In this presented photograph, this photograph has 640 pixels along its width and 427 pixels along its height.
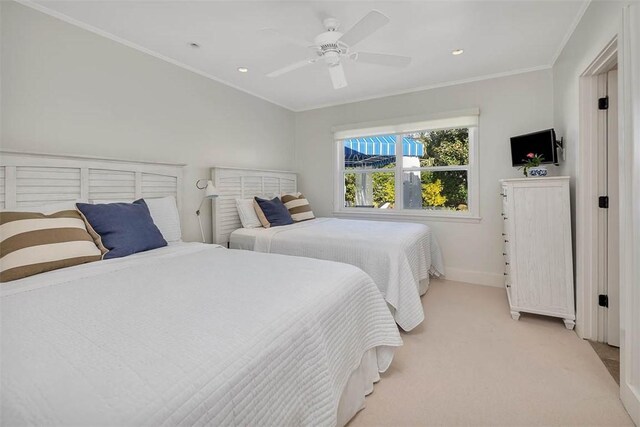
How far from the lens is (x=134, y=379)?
688 millimetres

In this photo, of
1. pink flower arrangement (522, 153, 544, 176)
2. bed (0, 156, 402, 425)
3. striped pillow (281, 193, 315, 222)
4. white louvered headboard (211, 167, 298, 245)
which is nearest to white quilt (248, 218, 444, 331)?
striped pillow (281, 193, 315, 222)

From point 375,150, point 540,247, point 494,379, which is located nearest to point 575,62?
point 540,247

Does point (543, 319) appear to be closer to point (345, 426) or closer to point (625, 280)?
point (625, 280)

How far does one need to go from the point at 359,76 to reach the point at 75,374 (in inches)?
136

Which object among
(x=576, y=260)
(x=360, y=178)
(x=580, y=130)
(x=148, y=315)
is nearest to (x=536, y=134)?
(x=580, y=130)

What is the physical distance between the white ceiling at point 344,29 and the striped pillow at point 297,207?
1.47 m

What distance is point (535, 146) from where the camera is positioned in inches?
111

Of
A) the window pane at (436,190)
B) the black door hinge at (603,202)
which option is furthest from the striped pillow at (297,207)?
the black door hinge at (603,202)

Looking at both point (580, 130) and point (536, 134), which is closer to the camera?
point (580, 130)

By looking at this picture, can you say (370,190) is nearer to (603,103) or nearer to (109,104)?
(603,103)

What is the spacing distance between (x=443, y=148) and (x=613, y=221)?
201 centimetres

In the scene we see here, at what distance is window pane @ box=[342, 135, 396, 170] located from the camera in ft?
13.6

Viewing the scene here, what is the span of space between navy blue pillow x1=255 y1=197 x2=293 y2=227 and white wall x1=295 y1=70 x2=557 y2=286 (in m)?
1.86

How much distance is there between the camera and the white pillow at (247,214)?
3.37 meters
